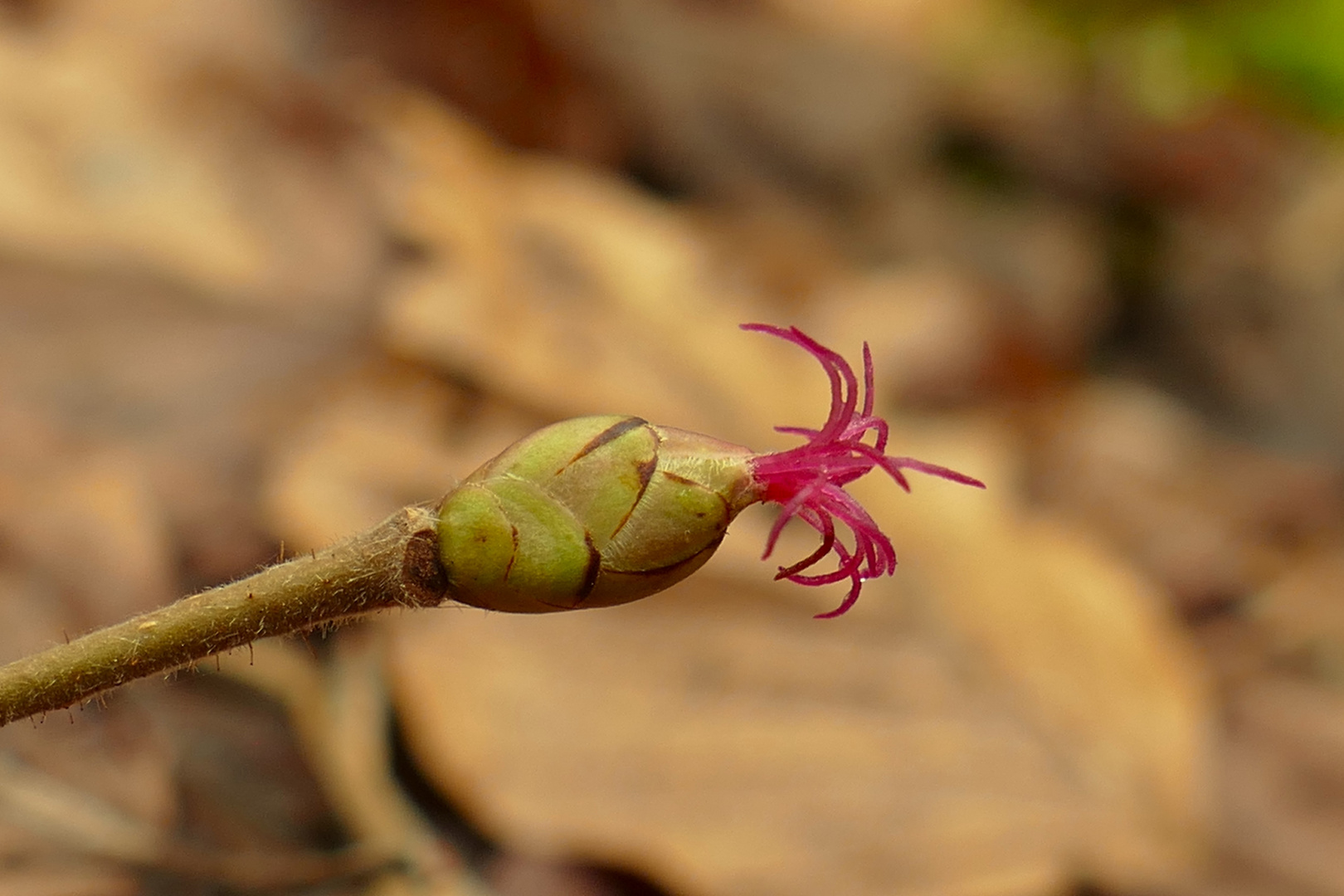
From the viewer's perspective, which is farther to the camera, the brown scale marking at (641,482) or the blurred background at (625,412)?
the blurred background at (625,412)

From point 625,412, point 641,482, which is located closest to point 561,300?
point 625,412

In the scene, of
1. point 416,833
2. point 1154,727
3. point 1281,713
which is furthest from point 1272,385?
point 416,833

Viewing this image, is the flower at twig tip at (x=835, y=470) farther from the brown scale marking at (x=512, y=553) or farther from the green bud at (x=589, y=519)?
the brown scale marking at (x=512, y=553)

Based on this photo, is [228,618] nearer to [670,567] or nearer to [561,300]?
[670,567]

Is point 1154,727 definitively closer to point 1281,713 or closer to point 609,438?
point 1281,713

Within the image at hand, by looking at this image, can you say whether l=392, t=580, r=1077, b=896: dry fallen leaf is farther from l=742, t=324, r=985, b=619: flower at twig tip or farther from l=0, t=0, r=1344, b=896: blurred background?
l=742, t=324, r=985, b=619: flower at twig tip

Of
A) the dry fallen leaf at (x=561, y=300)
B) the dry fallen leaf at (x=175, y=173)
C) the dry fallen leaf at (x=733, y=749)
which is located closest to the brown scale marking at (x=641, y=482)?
the dry fallen leaf at (x=733, y=749)
